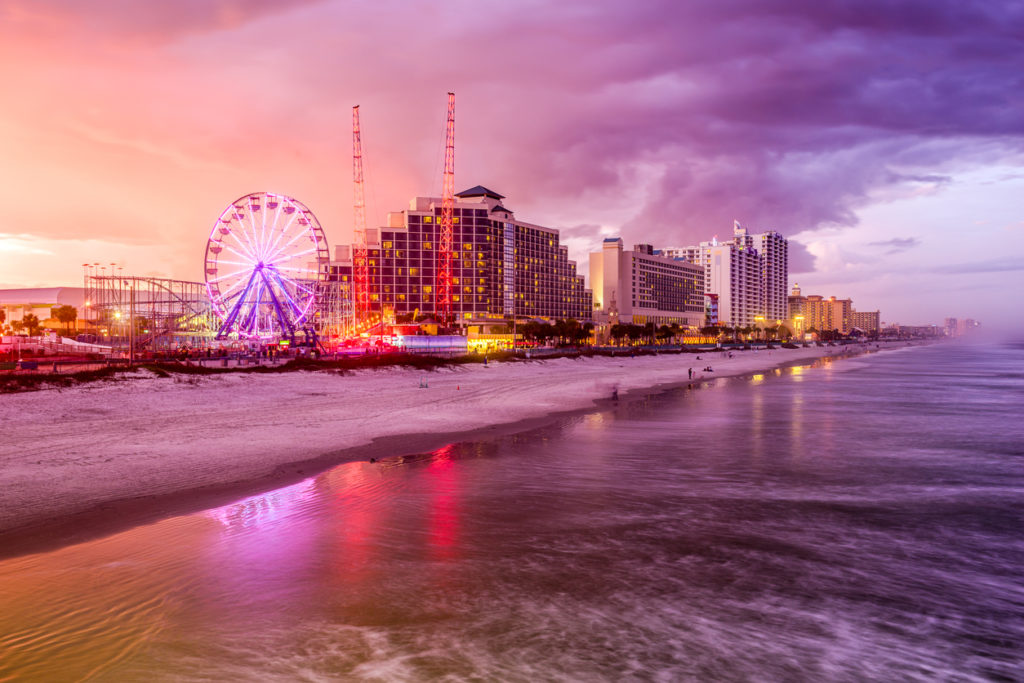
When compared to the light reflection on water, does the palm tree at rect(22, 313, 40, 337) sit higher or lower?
higher

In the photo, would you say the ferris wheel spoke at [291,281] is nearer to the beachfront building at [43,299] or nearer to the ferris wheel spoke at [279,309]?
the ferris wheel spoke at [279,309]

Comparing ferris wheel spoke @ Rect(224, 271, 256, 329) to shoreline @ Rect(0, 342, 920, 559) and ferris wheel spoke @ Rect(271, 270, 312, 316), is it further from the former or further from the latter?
shoreline @ Rect(0, 342, 920, 559)

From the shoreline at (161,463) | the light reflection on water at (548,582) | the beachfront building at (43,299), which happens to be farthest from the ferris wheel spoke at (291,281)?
the beachfront building at (43,299)

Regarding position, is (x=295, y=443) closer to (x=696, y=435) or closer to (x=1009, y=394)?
(x=696, y=435)

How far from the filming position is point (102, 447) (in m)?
22.9

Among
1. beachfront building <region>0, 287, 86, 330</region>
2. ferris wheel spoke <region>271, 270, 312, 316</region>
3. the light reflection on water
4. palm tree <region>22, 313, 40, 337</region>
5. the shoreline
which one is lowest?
the light reflection on water

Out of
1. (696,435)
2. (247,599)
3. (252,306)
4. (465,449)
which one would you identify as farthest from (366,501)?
(252,306)

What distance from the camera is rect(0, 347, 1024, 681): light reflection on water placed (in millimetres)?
9086

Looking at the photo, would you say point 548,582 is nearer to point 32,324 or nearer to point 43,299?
point 32,324

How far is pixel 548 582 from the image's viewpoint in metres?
11.8

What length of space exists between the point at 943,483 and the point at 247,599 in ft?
71.1

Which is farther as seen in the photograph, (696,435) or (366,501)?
(696,435)

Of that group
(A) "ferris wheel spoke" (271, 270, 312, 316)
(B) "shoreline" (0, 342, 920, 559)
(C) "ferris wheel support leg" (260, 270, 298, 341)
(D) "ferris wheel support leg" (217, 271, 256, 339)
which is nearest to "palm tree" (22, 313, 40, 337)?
(D) "ferris wheel support leg" (217, 271, 256, 339)

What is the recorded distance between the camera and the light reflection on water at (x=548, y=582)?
9.09m
